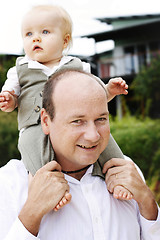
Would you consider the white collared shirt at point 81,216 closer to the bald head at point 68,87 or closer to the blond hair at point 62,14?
the bald head at point 68,87

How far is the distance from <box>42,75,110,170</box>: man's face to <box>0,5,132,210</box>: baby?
7.9 inches

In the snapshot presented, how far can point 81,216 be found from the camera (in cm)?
215

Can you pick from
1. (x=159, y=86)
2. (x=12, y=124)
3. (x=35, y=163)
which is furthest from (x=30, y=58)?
(x=159, y=86)

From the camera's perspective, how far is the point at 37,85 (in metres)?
2.36

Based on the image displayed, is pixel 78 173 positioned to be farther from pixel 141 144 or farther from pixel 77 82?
pixel 141 144

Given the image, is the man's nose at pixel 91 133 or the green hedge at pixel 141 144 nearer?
the man's nose at pixel 91 133

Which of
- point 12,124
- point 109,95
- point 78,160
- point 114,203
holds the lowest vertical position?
point 12,124

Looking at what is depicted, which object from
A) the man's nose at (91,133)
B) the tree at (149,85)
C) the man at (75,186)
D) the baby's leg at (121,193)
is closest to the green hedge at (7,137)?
the man at (75,186)

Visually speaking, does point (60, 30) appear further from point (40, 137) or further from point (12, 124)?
point (12, 124)

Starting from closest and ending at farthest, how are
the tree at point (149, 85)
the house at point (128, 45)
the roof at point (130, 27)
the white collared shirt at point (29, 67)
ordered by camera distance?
the white collared shirt at point (29, 67) < the tree at point (149, 85) < the roof at point (130, 27) < the house at point (128, 45)

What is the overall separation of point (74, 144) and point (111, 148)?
1.54ft

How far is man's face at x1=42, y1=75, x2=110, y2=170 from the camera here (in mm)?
2012

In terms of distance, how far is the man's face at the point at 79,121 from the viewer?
201 cm

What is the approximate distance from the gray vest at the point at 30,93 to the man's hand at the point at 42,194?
1.24 feet
